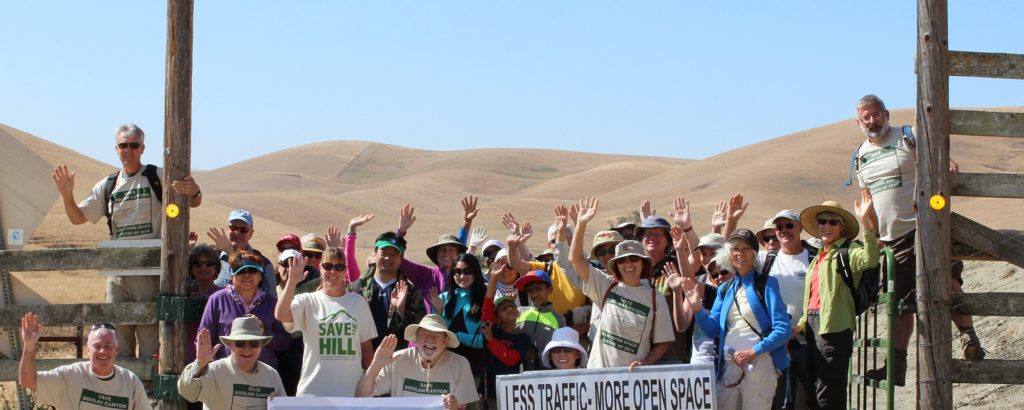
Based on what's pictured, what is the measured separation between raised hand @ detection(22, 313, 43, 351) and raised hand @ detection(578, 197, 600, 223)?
13.4 ft

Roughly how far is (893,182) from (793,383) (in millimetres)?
1816

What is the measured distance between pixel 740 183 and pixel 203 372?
292 feet

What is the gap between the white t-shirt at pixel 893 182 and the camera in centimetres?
668

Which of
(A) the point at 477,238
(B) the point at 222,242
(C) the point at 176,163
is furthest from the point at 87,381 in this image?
(A) the point at 477,238

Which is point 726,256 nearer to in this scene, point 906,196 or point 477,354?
point 906,196

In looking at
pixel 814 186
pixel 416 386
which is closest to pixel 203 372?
pixel 416 386

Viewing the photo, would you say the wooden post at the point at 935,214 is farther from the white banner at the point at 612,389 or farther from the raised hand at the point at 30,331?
the raised hand at the point at 30,331

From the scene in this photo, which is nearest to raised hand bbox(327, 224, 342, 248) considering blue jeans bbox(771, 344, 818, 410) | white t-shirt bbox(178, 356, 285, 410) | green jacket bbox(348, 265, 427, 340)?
green jacket bbox(348, 265, 427, 340)

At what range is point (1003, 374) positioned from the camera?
20.1ft

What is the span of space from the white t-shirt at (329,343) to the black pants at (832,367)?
11.7 ft

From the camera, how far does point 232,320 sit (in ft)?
21.6

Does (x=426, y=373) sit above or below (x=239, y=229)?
below

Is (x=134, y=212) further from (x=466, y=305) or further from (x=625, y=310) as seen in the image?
(x=625, y=310)

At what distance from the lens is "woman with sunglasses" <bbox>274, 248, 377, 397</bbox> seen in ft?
20.7
